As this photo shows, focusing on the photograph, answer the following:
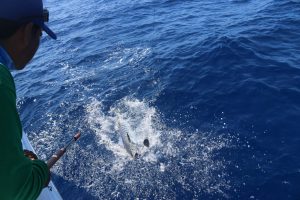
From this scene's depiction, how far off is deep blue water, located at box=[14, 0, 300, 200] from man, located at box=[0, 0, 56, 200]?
5.68 meters

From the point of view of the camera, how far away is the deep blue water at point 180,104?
7621 mm

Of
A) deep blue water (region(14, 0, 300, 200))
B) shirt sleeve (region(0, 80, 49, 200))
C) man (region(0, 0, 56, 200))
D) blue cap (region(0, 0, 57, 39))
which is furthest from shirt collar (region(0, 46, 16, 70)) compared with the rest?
deep blue water (region(14, 0, 300, 200))

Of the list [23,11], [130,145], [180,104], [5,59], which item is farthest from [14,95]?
[180,104]

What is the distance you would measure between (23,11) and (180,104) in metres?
8.26

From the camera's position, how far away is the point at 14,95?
6.17 feet

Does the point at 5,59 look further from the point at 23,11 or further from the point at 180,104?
the point at 180,104

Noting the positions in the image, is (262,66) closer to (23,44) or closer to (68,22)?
(23,44)

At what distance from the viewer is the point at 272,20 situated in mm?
13891

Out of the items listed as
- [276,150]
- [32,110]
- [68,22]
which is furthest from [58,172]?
[68,22]

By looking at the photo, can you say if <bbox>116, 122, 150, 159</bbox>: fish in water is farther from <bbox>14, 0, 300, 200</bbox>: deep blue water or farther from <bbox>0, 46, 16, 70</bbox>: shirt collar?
<bbox>0, 46, 16, 70</bbox>: shirt collar

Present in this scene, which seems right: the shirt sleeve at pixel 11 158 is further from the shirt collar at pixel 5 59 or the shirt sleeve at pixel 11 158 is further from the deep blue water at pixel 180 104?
the deep blue water at pixel 180 104

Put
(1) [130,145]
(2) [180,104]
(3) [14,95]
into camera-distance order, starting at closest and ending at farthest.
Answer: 1. (3) [14,95]
2. (1) [130,145]
3. (2) [180,104]

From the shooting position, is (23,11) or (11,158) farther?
(23,11)

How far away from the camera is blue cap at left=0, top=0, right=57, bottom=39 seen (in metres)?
1.99
